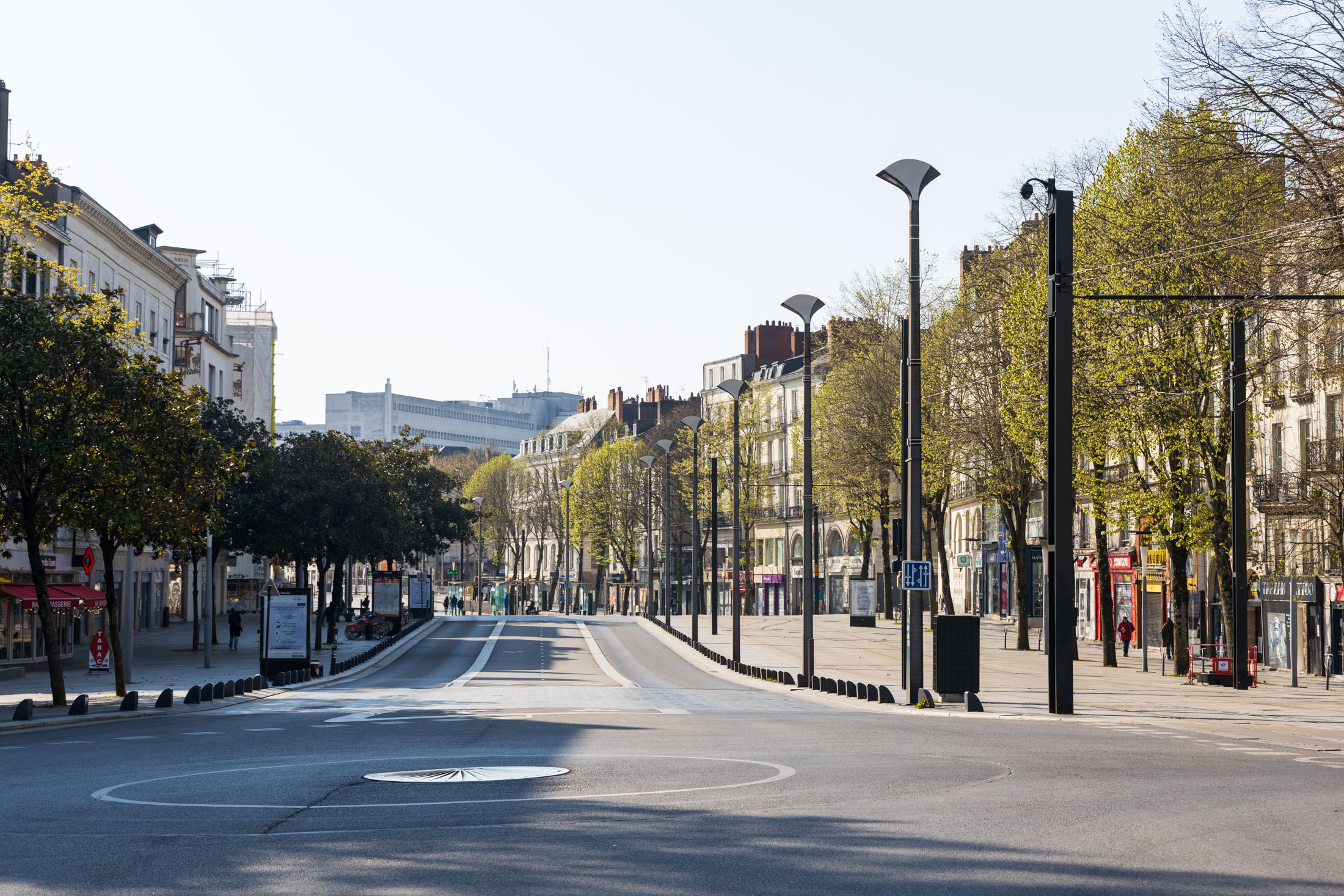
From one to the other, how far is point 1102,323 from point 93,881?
29904 millimetres

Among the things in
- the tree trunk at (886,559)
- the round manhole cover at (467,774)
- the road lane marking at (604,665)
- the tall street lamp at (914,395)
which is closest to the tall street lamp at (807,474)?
the road lane marking at (604,665)

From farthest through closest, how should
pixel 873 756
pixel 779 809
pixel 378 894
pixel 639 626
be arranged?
pixel 639 626 < pixel 873 756 < pixel 779 809 < pixel 378 894

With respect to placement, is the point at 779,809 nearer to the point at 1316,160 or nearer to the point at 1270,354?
the point at 1316,160

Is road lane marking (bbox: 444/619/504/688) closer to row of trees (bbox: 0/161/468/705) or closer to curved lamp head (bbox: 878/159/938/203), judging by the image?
row of trees (bbox: 0/161/468/705)

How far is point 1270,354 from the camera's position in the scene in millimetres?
34188

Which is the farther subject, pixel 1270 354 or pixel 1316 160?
pixel 1270 354

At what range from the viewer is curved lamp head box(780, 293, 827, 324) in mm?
32125

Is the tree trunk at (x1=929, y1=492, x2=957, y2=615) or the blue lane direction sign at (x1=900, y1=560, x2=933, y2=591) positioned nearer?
the blue lane direction sign at (x1=900, y1=560, x2=933, y2=591)

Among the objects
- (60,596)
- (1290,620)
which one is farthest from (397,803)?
(60,596)

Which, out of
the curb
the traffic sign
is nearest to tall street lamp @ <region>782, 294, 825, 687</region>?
the curb

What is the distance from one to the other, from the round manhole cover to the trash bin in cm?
1234

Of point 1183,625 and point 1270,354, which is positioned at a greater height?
point 1270,354

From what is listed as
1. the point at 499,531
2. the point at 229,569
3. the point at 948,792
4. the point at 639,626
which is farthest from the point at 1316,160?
the point at 499,531

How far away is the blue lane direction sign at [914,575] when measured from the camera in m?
26.1
